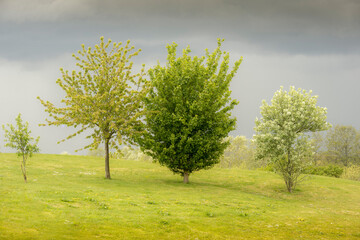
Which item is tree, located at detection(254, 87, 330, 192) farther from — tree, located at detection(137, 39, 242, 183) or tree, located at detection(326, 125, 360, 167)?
tree, located at detection(326, 125, 360, 167)

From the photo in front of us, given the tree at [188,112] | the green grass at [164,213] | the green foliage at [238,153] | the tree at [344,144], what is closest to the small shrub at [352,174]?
the tree at [344,144]

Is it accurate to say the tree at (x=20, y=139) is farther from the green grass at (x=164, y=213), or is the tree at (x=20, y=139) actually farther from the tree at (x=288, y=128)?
the tree at (x=288, y=128)

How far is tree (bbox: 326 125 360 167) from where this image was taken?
97.9 m

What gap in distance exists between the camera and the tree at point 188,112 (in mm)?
41469

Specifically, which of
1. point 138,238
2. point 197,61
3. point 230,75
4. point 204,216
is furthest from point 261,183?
point 138,238

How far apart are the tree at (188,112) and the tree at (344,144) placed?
6780 cm

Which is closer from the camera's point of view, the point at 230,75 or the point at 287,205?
the point at 287,205

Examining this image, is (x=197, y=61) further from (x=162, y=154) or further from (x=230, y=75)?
(x=162, y=154)

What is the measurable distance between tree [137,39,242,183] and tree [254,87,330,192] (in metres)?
5.00

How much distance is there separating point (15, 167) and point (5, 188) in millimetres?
21081

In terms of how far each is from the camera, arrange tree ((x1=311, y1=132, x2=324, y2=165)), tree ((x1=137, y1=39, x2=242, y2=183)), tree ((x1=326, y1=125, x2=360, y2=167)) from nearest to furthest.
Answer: tree ((x1=137, y1=39, x2=242, y2=183)) < tree ((x1=311, y1=132, x2=324, y2=165)) < tree ((x1=326, y1=125, x2=360, y2=167))

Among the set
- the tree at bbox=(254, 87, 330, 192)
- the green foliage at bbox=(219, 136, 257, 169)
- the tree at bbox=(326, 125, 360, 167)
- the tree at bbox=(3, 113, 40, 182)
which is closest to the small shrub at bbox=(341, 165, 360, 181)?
the tree at bbox=(326, 125, 360, 167)

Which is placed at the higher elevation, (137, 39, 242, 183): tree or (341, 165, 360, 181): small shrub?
(137, 39, 242, 183): tree

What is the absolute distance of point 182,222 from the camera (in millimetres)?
22359
